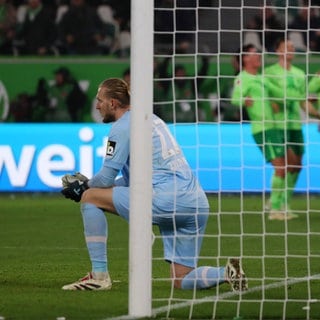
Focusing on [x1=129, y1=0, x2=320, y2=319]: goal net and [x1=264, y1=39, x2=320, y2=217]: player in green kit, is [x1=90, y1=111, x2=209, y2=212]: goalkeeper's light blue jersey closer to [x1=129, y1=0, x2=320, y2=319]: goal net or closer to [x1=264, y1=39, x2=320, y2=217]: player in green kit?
[x1=129, y1=0, x2=320, y2=319]: goal net

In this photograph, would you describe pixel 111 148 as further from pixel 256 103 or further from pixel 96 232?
pixel 256 103

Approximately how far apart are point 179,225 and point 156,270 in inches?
61.8

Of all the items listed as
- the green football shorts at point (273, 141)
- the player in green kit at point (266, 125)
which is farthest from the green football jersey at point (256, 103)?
the green football shorts at point (273, 141)

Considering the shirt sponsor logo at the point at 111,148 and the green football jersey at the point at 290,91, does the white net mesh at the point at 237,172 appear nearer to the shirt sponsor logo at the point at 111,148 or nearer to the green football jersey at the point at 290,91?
the green football jersey at the point at 290,91

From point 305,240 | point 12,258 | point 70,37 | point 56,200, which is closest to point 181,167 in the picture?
point 12,258

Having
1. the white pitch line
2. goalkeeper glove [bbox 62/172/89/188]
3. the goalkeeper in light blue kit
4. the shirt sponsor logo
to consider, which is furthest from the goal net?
goalkeeper glove [bbox 62/172/89/188]

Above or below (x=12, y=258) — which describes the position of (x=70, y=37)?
above

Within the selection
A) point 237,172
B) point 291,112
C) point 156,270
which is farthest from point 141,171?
point 237,172

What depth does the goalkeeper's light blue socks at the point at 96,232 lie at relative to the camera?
9.04 metres

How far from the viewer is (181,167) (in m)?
9.02

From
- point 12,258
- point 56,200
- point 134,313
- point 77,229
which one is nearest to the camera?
point 134,313

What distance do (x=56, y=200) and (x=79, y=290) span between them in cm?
996

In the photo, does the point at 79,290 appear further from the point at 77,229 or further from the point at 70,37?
the point at 70,37

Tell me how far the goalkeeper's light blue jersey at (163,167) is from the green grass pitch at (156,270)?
0.31 metres
